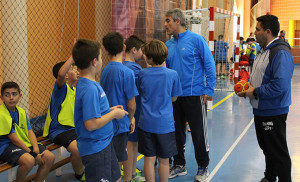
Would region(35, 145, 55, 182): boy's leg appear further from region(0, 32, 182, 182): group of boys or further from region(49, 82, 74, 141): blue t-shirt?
region(49, 82, 74, 141): blue t-shirt

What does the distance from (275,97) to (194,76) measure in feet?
2.92

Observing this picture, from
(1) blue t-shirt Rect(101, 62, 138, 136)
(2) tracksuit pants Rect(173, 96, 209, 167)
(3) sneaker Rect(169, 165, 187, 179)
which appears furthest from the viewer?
(3) sneaker Rect(169, 165, 187, 179)

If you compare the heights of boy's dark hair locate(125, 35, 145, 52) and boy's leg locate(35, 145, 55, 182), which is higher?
boy's dark hair locate(125, 35, 145, 52)

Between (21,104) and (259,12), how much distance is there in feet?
62.1

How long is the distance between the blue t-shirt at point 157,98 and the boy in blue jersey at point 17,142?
1.06m

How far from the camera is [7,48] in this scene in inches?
205

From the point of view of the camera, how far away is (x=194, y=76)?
3.68 m

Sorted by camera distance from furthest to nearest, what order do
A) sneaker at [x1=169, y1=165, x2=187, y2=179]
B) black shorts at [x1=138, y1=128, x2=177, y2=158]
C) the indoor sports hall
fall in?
1. the indoor sports hall
2. sneaker at [x1=169, y1=165, x2=187, y2=179]
3. black shorts at [x1=138, y1=128, x2=177, y2=158]

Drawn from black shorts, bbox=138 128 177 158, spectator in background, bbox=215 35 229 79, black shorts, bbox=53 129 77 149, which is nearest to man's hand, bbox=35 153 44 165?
black shorts, bbox=53 129 77 149

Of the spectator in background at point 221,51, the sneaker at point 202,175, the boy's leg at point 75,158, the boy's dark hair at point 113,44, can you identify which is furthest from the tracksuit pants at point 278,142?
the spectator in background at point 221,51

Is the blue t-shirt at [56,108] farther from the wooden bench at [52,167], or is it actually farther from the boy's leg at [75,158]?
the boy's leg at [75,158]

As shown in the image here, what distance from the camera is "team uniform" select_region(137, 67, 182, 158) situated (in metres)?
3.11

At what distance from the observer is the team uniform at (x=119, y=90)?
2.90 m

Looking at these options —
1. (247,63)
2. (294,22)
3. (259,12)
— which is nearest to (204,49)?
(247,63)
